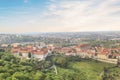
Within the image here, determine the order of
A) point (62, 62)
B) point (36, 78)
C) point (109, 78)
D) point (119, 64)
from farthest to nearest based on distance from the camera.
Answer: point (119, 64) → point (62, 62) → point (109, 78) → point (36, 78)

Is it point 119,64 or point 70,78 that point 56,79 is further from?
point 119,64

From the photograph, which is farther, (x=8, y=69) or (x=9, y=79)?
(x=8, y=69)

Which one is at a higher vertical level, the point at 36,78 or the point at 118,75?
the point at 36,78

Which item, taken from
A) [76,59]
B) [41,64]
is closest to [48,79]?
[41,64]

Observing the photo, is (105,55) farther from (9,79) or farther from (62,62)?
(9,79)

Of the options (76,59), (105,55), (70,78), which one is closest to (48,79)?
(70,78)

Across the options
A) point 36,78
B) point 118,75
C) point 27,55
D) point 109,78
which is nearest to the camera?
point 36,78
